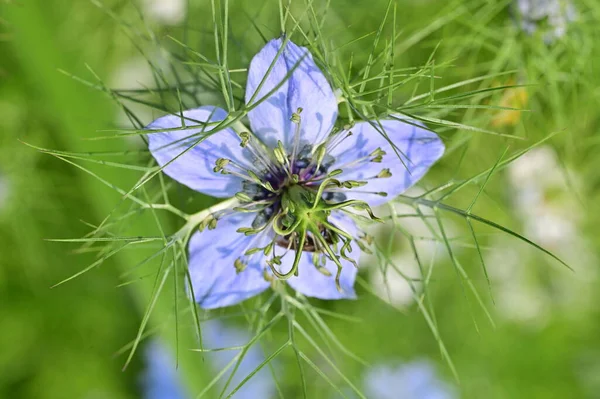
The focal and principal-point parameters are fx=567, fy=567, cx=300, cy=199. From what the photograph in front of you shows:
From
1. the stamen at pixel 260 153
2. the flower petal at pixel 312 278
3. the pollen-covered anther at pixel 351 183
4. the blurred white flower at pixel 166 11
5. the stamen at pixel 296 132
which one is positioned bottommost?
the flower petal at pixel 312 278

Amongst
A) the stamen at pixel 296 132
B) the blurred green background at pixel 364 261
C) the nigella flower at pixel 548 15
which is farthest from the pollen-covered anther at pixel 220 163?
the nigella flower at pixel 548 15

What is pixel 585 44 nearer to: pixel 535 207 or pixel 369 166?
pixel 535 207

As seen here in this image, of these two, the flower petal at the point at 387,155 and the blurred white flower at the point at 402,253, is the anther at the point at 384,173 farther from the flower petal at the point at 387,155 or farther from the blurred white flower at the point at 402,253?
the blurred white flower at the point at 402,253

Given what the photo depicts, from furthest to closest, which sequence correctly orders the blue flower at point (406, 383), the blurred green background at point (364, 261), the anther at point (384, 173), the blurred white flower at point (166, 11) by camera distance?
the blue flower at point (406, 383) < the blurred white flower at point (166, 11) < the blurred green background at point (364, 261) < the anther at point (384, 173)

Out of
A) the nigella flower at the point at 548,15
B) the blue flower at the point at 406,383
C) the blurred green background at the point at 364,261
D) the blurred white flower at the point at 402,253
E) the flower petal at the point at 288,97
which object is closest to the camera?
the flower petal at the point at 288,97

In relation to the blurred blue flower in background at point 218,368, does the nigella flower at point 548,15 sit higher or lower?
higher

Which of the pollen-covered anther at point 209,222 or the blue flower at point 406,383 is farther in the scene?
the blue flower at point 406,383

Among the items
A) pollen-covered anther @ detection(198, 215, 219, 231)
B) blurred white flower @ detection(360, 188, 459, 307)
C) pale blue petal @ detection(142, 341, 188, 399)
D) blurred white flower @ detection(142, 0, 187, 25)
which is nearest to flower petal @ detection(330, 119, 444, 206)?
pollen-covered anther @ detection(198, 215, 219, 231)

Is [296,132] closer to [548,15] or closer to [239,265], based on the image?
[239,265]
